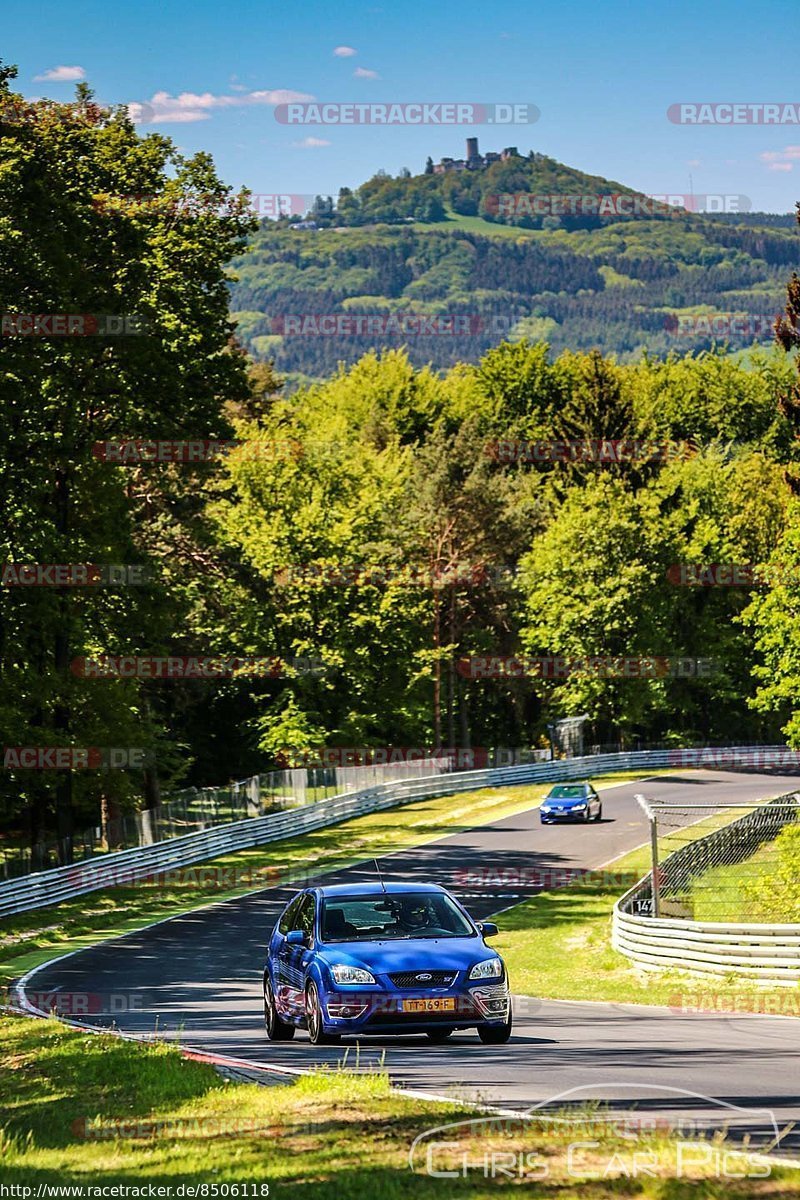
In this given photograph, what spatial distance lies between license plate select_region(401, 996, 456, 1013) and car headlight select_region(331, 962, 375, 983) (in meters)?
0.38

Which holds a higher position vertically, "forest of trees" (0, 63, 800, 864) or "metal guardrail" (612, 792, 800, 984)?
"forest of trees" (0, 63, 800, 864)

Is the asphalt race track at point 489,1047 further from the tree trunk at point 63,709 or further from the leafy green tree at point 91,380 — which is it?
the leafy green tree at point 91,380

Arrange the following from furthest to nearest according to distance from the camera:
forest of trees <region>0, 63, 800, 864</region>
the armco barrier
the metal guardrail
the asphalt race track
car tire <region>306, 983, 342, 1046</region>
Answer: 1. forest of trees <region>0, 63, 800, 864</region>
2. the armco barrier
3. the metal guardrail
4. car tire <region>306, 983, 342, 1046</region>
5. the asphalt race track

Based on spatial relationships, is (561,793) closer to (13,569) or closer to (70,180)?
(13,569)

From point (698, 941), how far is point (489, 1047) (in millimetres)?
10110

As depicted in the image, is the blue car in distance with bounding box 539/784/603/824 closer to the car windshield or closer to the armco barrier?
the armco barrier

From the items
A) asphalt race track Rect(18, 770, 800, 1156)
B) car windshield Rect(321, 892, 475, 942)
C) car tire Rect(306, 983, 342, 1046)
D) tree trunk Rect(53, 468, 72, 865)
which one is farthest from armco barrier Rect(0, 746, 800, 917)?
car tire Rect(306, 983, 342, 1046)

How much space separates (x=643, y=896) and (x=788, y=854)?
6372 millimetres

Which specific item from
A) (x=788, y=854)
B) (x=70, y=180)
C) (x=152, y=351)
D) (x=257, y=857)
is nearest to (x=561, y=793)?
(x=257, y=857)

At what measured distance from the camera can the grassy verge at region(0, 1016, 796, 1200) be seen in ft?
25.7

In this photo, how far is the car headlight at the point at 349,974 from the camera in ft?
46.2

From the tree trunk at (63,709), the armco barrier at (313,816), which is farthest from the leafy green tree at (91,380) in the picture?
the armco barrier at (313,816)

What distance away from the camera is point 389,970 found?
14.1 metres

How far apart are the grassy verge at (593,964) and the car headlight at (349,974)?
7034 mm
